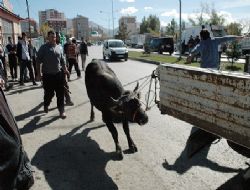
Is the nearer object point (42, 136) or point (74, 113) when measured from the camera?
point (42, 136)

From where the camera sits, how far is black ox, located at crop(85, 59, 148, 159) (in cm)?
571

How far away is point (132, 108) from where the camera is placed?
5.71 m

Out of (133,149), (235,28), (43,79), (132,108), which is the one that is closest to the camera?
(132,108)

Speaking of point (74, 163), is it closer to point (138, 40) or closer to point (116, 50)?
point (116, 50)

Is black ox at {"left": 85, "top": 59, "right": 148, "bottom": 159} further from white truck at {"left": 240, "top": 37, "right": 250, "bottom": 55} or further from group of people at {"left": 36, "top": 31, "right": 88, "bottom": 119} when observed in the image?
white truck at {"left": 240, "top": 37, "right": 250, "bottom": 55}

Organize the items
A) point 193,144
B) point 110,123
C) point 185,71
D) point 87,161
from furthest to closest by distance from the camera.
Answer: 1. point 110,123
2. point 87,161
3. point 193,144
4. point 185,71

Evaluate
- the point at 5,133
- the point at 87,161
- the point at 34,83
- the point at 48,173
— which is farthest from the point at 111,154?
the point at 34,83

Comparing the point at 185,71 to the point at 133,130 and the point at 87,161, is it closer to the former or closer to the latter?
the point at 87,161

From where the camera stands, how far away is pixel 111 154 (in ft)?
20.2

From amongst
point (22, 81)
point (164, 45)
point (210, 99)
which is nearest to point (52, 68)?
point (210, 99)

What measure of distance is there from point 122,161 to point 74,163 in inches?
29.8

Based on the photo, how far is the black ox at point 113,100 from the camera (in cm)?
571

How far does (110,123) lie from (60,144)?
1084 millimetres

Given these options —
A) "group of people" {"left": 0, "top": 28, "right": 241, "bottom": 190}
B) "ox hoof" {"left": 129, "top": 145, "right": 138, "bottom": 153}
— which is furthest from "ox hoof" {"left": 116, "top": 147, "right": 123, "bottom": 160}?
"group of people" {"left": 0, "top": 28, "right": 241, "bottom": 190}
